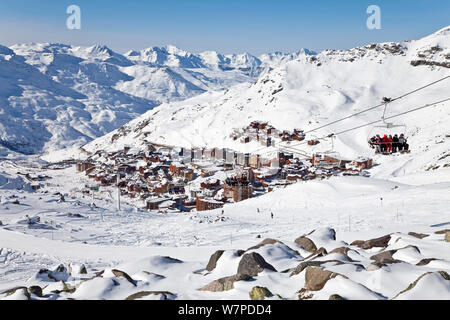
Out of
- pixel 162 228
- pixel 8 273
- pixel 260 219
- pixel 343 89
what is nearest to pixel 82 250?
pixel 8 273

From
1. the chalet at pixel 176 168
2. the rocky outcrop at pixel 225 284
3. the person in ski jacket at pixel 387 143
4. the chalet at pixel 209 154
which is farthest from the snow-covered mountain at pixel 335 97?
the rocky outcrop at pixel 225 284

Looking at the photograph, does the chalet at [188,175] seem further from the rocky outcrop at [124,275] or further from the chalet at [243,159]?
the rocky outcrop at [124,275]

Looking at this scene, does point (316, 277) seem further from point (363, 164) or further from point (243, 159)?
point (243, 159)

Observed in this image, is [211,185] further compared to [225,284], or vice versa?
[211,185]

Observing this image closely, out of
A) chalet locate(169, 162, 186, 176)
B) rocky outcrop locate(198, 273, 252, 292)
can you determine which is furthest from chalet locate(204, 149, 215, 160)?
rocky outcrop locate(198, 273, 252, 292)

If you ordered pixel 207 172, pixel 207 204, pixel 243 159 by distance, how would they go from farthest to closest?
pixel 243 159, pixel 207 172, pixel 207 204

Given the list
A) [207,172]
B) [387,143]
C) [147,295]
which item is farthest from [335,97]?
[147,295]
